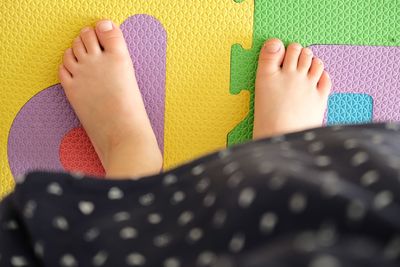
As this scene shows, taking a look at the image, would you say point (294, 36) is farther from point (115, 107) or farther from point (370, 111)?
point (115, 107)

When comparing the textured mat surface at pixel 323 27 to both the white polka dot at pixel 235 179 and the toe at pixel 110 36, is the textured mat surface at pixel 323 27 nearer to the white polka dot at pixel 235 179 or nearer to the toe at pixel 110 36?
the toe at pixel 110 36

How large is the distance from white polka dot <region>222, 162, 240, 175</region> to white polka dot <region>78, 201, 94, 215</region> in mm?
128

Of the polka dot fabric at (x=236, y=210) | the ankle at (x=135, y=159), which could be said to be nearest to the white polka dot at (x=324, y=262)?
the polka dot fabric at (x=236, y=210)

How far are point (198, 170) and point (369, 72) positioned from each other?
17.3 inches

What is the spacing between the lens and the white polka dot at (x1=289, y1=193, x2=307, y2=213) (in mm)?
417

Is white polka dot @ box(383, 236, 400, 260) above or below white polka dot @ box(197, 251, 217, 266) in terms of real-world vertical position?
above

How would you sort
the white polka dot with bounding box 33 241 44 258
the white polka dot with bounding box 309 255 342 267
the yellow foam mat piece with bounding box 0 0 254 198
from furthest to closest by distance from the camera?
the yellow foam mat piece with bounding box 0 0 254 198
the white polka dot with bounding box 33 241 44 258
the white polka dot with bounding box 309 255 342 267

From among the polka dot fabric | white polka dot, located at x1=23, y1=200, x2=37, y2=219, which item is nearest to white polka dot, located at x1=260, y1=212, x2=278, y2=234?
the polka dot fabric

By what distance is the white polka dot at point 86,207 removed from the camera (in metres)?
0.50

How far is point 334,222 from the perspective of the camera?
404 millimetres

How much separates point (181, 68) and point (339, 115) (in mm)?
263

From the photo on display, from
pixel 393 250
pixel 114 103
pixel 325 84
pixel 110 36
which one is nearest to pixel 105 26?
pixel 110 36

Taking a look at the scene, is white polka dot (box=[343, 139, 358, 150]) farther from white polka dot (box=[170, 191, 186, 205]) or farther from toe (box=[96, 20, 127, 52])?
toe (box=[96, 20, 127, 52])

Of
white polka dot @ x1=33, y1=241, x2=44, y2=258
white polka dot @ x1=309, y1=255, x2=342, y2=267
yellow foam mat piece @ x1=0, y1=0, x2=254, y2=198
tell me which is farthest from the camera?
yellow foam mat piece @ x1=0, y1=0, x2=254, y2=198
